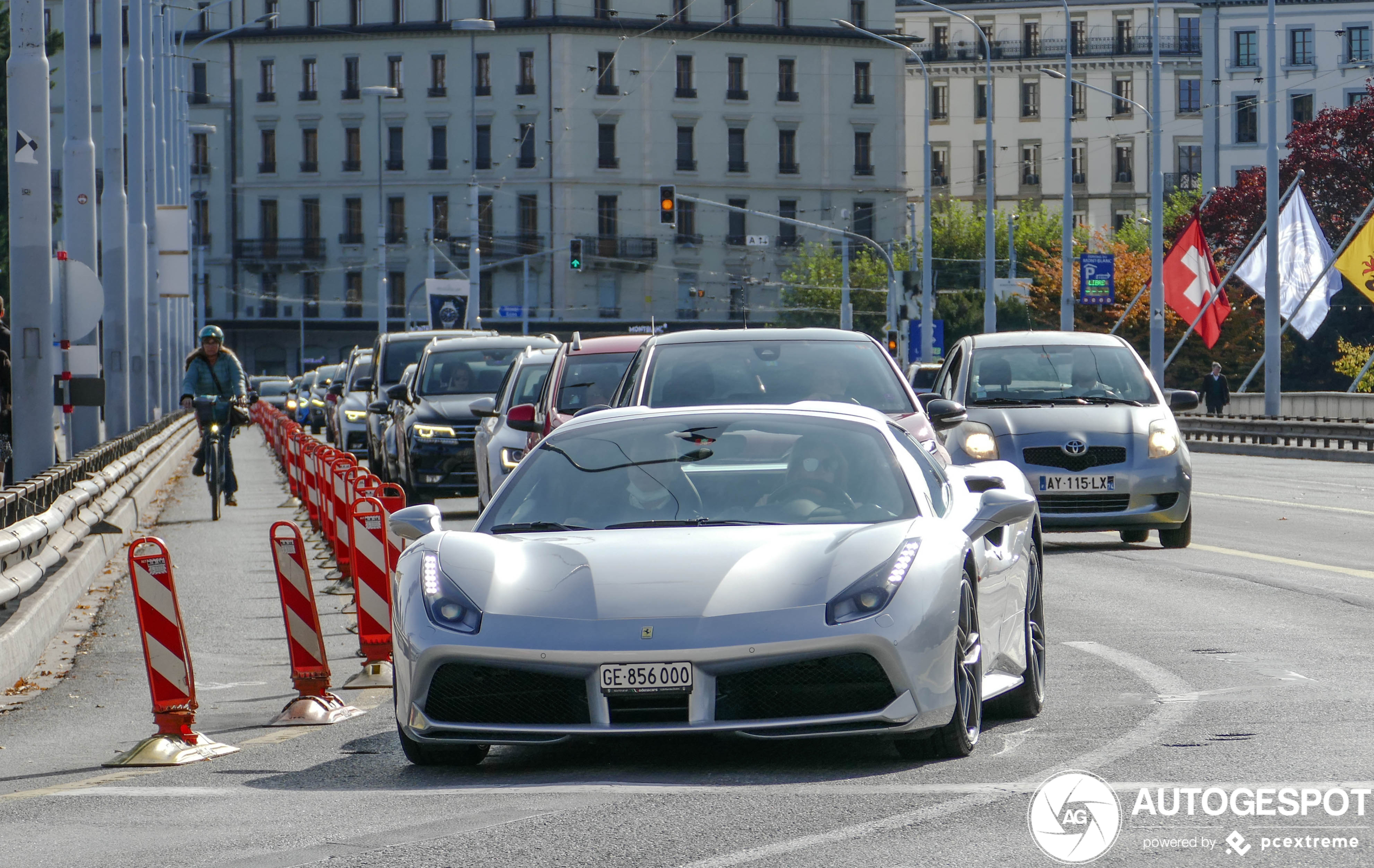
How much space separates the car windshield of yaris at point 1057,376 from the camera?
1789 cm

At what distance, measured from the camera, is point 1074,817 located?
607 cm

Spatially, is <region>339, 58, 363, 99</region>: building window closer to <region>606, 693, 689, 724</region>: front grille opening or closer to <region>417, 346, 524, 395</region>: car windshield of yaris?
<region>417, 346, 524, 395</region>: car windshield of yaris

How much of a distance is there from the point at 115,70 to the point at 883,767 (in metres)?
28.6

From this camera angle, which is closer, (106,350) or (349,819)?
(349,819)

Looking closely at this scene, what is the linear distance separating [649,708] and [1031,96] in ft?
376

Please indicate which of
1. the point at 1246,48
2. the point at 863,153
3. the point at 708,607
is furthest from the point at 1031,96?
the point at 708,607

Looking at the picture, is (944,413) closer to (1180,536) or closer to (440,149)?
(1180,536)

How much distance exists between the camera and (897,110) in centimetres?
11200

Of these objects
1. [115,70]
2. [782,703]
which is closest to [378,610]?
[782,703]

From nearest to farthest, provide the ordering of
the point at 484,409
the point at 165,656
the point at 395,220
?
the point at 165,656, the point at 484,409, the point at 395,220

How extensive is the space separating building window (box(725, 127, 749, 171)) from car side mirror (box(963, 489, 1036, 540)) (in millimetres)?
102556

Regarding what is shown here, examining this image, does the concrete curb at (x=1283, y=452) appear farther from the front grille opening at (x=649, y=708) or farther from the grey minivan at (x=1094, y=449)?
the front grille opening at (x=649, y=708)

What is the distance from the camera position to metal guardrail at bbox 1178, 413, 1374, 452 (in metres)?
38.7

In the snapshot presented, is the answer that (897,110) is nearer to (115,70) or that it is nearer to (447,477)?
(115,70)
